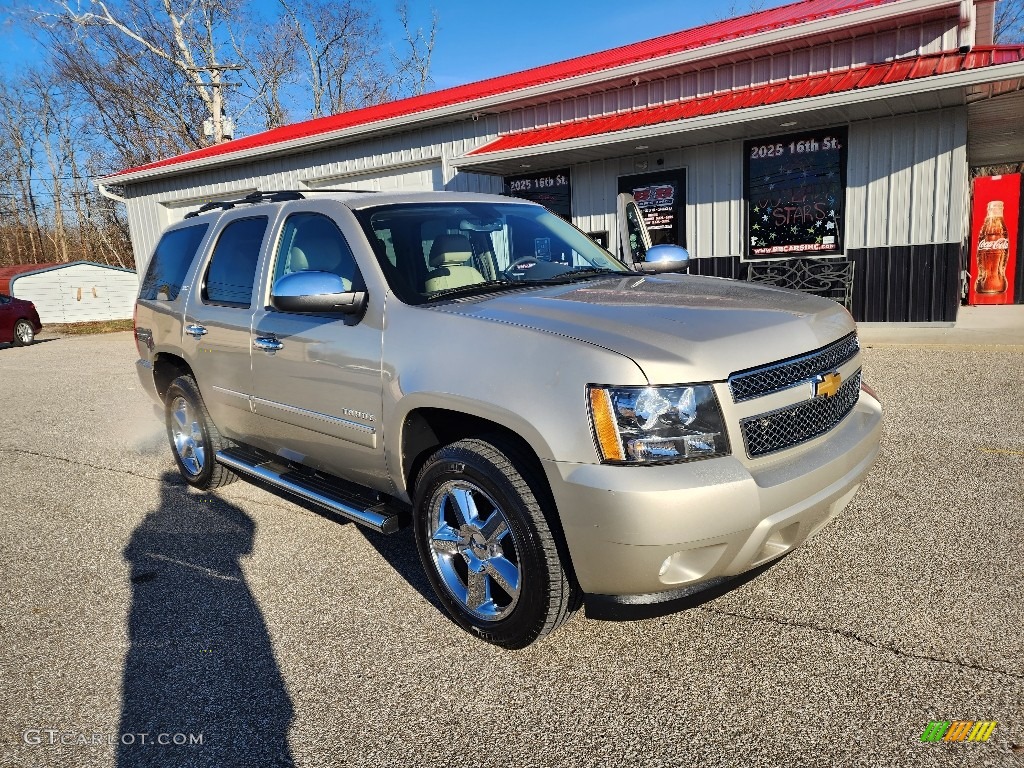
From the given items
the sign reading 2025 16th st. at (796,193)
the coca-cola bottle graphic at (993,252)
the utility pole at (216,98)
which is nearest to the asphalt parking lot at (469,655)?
the sign reading 2025 16th st. at (796,193)

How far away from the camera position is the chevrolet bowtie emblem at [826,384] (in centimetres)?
282

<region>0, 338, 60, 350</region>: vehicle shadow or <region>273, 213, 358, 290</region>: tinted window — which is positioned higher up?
<region>273, 213, 358, 290</region>: tinted window

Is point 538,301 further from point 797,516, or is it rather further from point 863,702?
point 863,702

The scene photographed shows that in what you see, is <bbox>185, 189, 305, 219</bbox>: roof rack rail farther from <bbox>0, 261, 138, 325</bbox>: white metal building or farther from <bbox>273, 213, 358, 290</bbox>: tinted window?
<bbox>0, 261, 138, 325</bbox>: white metal building

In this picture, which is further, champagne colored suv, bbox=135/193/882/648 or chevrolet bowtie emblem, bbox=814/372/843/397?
chevrolet bowtie emblem, bbox=814/372/843/397

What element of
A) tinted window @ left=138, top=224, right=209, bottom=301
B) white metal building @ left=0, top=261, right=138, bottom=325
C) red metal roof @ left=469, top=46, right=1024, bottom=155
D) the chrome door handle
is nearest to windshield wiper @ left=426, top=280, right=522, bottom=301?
the chrome door handle

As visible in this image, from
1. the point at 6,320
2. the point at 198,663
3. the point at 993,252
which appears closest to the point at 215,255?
the point at 198,663

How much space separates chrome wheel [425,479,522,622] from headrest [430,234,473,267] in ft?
3.84

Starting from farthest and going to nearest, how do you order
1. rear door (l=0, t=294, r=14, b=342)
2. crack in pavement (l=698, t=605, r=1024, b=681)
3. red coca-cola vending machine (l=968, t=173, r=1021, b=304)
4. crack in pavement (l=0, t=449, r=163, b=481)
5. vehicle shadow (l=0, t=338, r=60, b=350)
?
1. vehicle shadow (l=0, t=338, r=60, b=350)
2. rear door (l=0, t=294, r=14, b=342)
3. red coca-cola vending machine (l=968, t=173, r=1021, b=304)
4. crack in pavement (l=0, t=449, r=163, b=481)
5. crack in pavement (l=698, t=605, r=1024, b=681)

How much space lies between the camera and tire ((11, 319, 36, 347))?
63.7 ft

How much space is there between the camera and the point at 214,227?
484 cm

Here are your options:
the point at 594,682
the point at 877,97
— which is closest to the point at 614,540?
the point at 594,682

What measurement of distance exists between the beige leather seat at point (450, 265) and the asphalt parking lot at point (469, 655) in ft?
4.81

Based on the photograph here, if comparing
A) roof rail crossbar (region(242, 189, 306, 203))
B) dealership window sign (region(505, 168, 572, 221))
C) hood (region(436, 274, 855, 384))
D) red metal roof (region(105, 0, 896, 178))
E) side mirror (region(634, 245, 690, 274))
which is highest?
red metal roof (region(105, 0, 896, 178))
